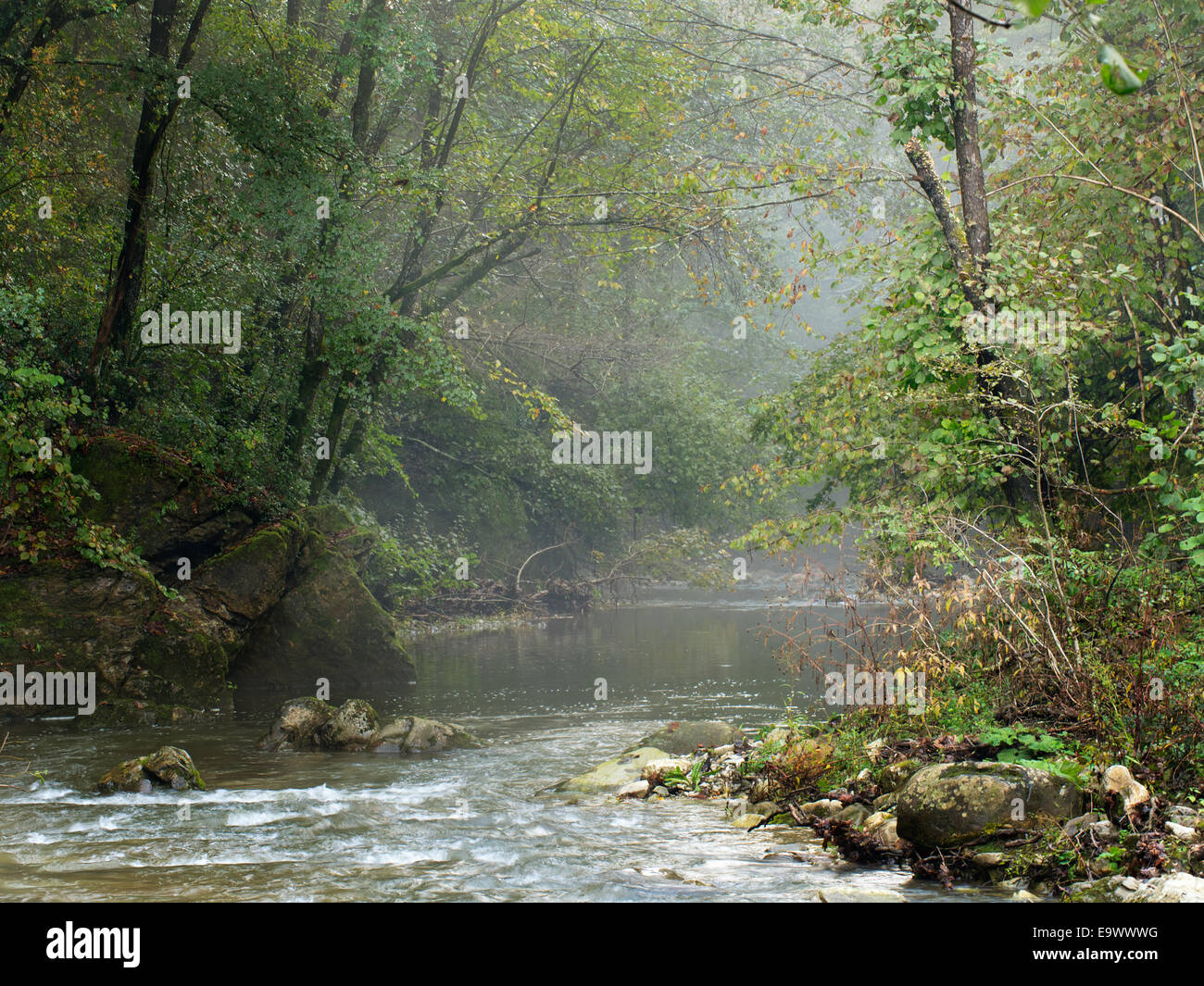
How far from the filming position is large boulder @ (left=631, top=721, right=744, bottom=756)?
11.8 meters

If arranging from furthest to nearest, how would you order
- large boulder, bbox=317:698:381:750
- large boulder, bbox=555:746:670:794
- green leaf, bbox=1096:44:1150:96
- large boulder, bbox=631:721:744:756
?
large boulder, bbox=317:698:381:750 → large boulder, bbox=631:721:744:756 → large boulder, bbox=555:746:670:794 → green leaf, bbox=1096:44:1150:96

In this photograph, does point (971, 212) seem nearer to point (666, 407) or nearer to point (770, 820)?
point (770, 820)

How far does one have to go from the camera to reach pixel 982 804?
6578mm

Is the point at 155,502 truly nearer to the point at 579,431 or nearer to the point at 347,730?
the point at 347,730

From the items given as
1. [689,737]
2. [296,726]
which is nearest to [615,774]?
[689,737]

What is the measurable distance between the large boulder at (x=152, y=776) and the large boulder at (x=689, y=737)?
482 centimetres

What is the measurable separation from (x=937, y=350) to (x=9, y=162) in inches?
473

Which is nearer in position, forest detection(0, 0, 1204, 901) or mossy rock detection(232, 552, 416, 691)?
forest detection(0, 0, 1204, 901)

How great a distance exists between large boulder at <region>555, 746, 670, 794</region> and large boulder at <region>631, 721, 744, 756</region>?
1.07 ft

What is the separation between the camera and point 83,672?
1313 centimetres

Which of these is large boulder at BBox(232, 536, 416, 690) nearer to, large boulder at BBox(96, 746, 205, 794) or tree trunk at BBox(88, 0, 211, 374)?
tree trunk at BBox(88, 0, 211, 374)

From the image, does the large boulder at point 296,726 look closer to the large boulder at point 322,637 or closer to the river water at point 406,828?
the river water at point 406,828

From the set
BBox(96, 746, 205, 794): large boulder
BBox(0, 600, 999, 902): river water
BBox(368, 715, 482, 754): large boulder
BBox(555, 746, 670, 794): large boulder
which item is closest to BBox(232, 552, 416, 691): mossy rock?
BBox(0, 600, 999, 902): river water

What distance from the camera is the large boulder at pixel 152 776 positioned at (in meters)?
9.50
